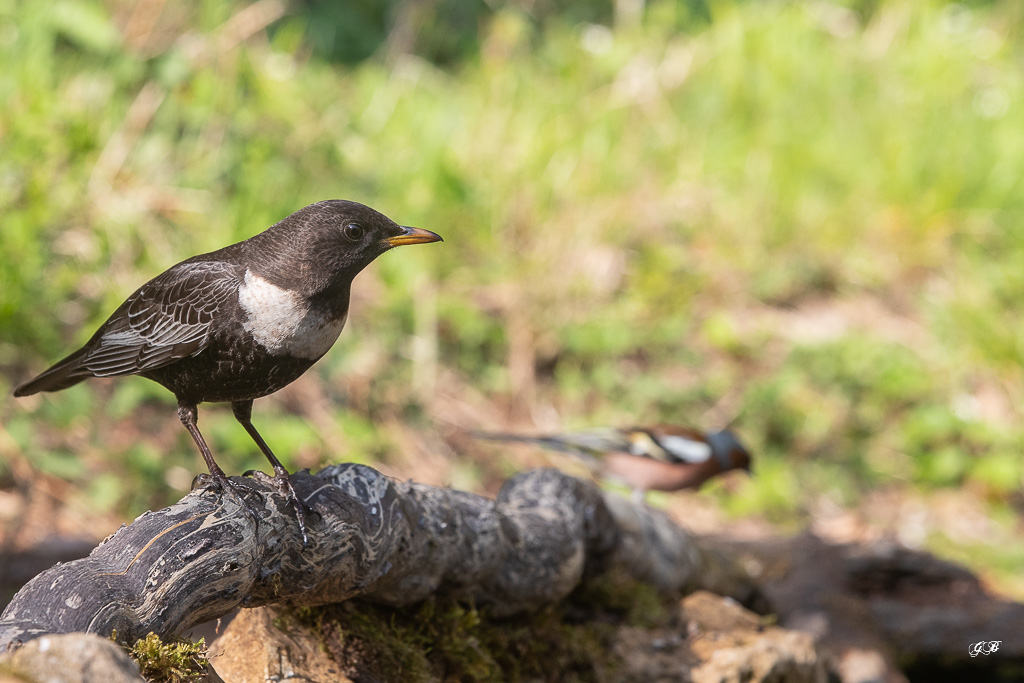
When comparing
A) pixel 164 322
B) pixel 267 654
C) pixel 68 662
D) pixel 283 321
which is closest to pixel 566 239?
pixel 164 322

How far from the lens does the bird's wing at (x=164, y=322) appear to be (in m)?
2.50

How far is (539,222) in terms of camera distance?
7023 millimetres

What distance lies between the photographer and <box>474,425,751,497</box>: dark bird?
17.3ft

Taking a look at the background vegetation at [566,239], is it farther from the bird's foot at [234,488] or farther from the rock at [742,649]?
the bird's foot at [234,488]

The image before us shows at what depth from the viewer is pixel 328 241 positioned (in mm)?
2504

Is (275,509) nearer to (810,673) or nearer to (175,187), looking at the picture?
(810,673)

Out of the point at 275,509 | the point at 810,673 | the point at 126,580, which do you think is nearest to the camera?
the point at 126,580

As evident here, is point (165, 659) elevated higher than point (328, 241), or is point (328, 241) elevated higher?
point (328, 241)

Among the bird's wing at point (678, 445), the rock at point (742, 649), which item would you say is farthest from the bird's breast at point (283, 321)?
the bird's wing at point (678, 445)

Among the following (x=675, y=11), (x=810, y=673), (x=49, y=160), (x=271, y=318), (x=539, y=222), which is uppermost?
(x=675, y=11)

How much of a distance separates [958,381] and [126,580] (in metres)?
6.58

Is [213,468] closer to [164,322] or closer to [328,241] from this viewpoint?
[164,322]

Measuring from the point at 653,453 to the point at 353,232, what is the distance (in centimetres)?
313

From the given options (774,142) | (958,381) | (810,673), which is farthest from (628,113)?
(810,673)
